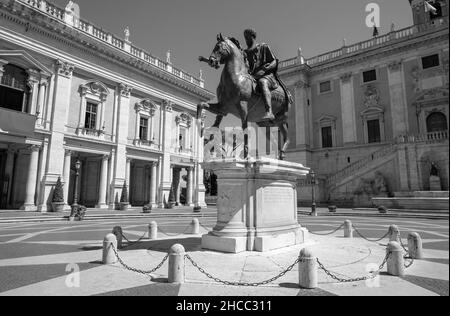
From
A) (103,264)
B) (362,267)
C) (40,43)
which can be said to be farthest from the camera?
(40,43)

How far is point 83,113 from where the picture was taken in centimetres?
2466

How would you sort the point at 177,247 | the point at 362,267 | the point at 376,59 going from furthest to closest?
the point at 376,59 < the point at 362,267 < the point at 177,247

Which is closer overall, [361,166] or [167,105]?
[361,166]

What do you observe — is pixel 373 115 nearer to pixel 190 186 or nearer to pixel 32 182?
pixel 190 186

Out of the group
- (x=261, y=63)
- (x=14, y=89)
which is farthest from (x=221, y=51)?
(x=14, y=89)

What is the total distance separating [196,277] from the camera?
500 cm

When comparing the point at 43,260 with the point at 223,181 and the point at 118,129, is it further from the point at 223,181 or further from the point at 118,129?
the point at 118,129

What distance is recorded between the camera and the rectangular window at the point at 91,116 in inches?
1006

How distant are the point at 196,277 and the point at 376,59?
1539 inches

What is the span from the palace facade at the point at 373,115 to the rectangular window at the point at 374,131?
116 mm

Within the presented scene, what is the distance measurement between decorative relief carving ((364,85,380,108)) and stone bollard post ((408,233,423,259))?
110 feet

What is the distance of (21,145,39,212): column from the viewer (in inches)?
798

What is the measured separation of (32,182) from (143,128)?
12292 millimetres
